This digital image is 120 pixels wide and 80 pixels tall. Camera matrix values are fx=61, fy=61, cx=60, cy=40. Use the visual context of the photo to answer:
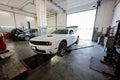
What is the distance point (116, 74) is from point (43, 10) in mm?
5816

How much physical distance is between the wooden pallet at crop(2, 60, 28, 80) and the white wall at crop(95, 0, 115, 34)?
750 centimetres

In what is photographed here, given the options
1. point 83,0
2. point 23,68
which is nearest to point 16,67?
point 23,68

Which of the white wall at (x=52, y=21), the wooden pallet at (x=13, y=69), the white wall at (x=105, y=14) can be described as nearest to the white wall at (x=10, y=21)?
the white wall at (x=52, y=21)

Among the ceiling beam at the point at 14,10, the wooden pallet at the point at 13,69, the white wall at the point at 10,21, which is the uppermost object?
the ceiling beam at the point at 14,10

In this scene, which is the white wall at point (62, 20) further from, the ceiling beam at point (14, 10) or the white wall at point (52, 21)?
the ceiling beam at point (14, 10)

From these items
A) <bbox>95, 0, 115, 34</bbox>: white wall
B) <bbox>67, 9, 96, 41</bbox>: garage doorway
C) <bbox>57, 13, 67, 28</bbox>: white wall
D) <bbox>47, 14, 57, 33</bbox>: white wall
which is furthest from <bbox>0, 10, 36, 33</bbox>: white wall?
<bbox>95, 0, 115, 34</bbox>: white wall

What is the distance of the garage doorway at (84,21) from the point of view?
7.34 meters

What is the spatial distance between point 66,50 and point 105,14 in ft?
18.9

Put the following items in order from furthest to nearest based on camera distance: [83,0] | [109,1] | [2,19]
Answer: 1. [2,19]
2. [83,0]
3. [109,1]

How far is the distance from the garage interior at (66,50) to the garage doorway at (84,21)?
0.15m

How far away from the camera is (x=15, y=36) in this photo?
6.21 meters

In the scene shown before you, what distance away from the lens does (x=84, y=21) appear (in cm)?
823

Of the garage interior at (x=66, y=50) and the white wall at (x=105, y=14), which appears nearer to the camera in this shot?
the garage interior at (x=66, y=50)

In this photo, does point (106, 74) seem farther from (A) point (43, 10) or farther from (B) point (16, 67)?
(A) point (43, 10)
